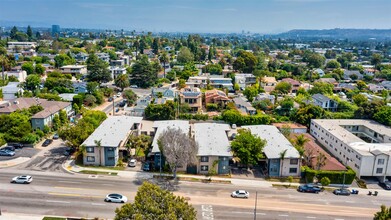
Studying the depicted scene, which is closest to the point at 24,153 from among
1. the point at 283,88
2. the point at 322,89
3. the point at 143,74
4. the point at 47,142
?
the point at 47,142

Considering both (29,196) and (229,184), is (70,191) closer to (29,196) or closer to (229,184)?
(29,196)

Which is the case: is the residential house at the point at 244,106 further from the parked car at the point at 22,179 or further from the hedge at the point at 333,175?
the parked car at the point at 22,179

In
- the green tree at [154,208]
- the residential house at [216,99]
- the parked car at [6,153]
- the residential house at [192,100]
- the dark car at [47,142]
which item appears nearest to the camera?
the green tree at [154,208]

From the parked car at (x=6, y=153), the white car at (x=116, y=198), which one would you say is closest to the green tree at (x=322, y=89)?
the white car at (x=116, y=198)

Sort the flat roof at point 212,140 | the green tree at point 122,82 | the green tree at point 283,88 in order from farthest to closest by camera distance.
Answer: the green tree at point 122,82
the green tree at point 283,88
the flat roof at point 212,140

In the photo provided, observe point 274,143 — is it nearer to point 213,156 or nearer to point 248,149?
point 248,149

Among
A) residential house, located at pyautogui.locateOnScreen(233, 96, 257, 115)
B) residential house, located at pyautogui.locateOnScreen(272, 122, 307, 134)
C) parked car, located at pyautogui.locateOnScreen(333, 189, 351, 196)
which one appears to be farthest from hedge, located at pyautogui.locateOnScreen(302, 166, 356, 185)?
residential house, located at pyautogui.locateOnScreen(233, 96, 257, 115)
